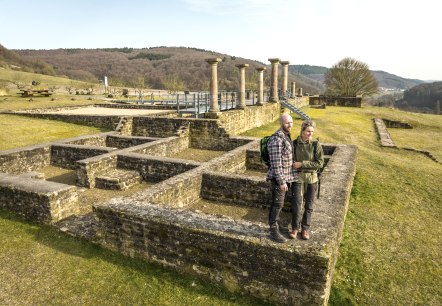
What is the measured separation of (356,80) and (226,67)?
64578 mm

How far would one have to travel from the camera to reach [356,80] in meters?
49.0

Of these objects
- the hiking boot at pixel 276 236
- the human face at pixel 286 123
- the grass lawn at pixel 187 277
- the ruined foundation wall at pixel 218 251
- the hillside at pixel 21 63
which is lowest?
the grass lawn at pixel 187 277

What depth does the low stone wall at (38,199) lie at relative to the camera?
6832 mm

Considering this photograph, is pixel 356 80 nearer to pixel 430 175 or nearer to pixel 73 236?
pixel 430 175

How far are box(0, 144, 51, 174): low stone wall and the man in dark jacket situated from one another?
1014 centimetres

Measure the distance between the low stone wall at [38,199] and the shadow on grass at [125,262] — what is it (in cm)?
22

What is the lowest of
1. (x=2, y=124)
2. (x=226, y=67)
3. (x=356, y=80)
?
(x=2, y=124)

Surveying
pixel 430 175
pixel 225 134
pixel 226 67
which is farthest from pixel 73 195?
pixel 226 67

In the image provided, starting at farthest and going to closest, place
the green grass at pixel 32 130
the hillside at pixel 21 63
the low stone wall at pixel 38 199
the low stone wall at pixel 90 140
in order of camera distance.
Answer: the hillside at pixel 21 63 < the green grass at pixel 32 130 < the low stone wall at pixel 90 140 < the low stone wall at pixel 38 199

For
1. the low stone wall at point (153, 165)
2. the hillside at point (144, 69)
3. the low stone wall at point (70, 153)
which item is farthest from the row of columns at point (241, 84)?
the hillside at point (144, 69)

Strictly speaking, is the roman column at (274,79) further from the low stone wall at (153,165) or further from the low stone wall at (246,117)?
the low stone wall at (153,165)

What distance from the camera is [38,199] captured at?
6.87 m

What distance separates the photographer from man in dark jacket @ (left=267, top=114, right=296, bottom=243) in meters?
4.53

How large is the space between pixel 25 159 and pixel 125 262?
8062mm
